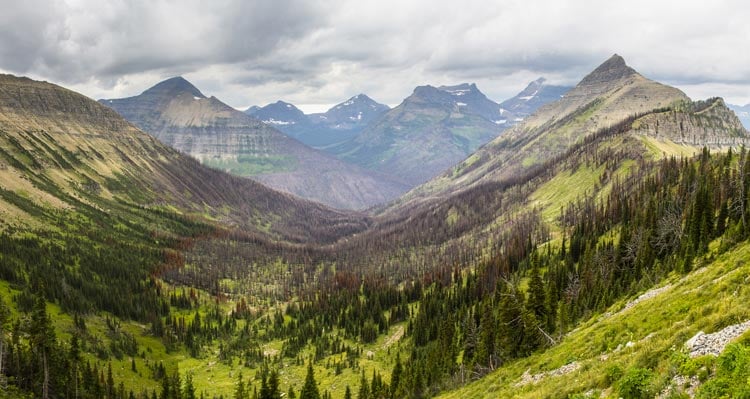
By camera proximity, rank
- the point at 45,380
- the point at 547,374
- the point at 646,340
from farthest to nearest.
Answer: the point at 45,380 < the point at 547,374 < the point at 646,340

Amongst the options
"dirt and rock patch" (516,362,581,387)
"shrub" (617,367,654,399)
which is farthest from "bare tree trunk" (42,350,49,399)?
"shrub" (617,367,654,399)

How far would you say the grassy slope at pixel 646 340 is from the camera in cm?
3173

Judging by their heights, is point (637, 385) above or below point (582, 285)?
above

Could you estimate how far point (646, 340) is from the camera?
1537 inches

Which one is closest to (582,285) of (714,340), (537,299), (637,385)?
(537,299)

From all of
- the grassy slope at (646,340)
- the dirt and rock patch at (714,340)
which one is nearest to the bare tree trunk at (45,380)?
the grassy slope at (646,340)

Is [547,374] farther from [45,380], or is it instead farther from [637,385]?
[45,380]

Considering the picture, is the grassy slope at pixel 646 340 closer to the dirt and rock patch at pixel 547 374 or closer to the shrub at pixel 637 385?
the shrub at pixel 637 385

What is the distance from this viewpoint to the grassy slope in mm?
31734

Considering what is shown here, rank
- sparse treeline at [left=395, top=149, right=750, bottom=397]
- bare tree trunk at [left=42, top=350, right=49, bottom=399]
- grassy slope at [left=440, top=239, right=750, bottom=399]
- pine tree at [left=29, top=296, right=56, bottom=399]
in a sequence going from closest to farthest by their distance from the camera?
grassy slope at [left=440, top=239, right=750, bottom=399] < sparse treeline at [left=395, top=149, right=750, bottom=397] < pine tree at [left=29, top=296, right=56, bottom=399] < bare tree trunk at [left=42, top=350, right=49, bottom=399]

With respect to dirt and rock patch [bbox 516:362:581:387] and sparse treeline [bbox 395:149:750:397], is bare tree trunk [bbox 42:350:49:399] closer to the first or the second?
sparse treeline [bbox 395:149:750:397]

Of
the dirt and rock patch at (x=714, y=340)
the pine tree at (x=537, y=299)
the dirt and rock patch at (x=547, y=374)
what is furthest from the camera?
the pine tree at (x=537, y=299)

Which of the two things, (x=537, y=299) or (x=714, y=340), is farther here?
(x=537, y=299)

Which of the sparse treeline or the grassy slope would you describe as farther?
the sparse treeline
